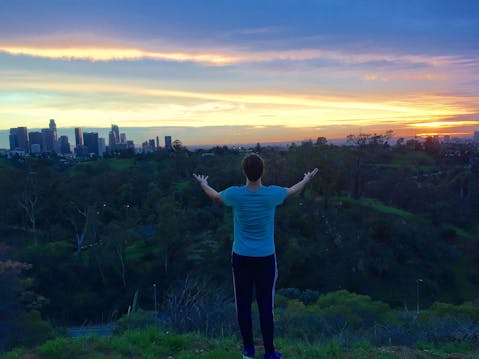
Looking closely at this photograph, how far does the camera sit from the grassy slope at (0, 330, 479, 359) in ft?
11.0

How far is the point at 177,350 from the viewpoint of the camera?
3467mm

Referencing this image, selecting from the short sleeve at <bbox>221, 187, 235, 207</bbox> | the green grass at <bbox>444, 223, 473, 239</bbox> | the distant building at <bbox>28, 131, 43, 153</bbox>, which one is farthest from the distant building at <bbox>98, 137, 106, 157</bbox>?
the short sleeve at <bbox>221, 187, 235, 207</bbox>

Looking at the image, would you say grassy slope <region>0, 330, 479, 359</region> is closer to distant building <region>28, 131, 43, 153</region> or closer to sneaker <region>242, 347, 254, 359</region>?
sneaker <region>242, 347, 254, 359</region>

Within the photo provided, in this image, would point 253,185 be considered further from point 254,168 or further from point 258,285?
point 258,285

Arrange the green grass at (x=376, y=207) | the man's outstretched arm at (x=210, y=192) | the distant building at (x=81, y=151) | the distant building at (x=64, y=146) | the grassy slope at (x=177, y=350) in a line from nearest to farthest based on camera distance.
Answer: the man's outstretched arm at (x=210, y=192) → the grassy slope at (x=177, y=350) → the green grass at (x=376, y=207) → the distant building at (x=81, y=151) → the distant building at (x=64, y=146)

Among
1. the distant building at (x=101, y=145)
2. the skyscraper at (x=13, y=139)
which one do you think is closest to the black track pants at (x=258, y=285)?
the distant building at (x=101, y=145)

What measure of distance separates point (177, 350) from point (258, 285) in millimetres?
1038

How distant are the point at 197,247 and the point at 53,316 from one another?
7210 mm

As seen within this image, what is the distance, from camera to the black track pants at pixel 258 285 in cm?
285

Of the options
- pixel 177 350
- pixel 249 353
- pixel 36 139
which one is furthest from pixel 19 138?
pixel 249 353

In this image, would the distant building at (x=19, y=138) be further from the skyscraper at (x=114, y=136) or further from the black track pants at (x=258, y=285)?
the black track pants at (x=258, y=285)

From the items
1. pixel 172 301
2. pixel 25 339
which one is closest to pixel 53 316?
pixel 25 339

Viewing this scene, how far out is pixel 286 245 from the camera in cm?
2061

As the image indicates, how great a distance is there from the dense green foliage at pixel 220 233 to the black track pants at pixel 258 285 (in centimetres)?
958
